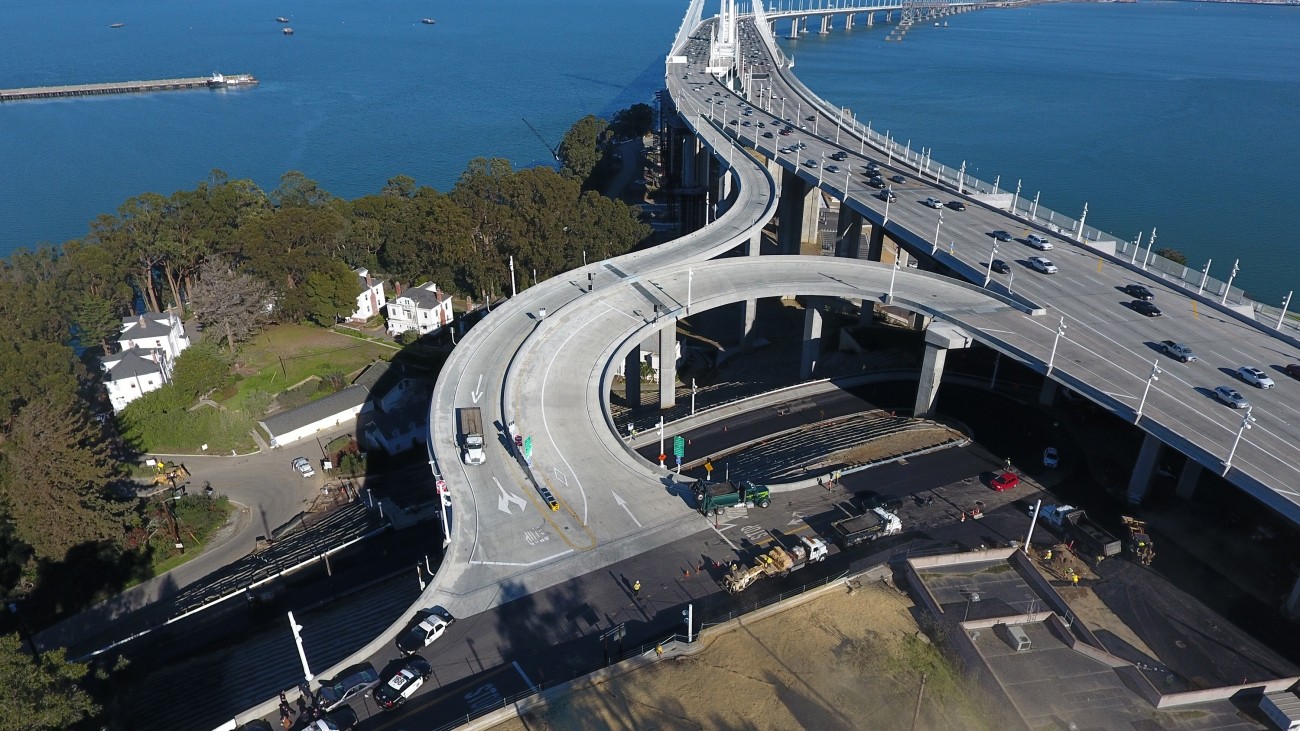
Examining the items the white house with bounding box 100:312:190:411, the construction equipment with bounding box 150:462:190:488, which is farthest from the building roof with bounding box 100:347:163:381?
the construction equipment with bounding box 150:462:190:488

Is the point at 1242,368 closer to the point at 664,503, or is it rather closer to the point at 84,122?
the point at 664,503

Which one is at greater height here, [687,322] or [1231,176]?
[1231,176]

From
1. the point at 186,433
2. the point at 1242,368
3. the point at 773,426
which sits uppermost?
the point at 1242,368

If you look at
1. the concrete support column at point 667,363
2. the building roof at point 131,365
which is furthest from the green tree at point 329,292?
the concrete support column at point 667,363

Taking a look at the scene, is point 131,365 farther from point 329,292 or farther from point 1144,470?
point 1144,470

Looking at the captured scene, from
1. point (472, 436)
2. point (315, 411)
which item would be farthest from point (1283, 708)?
point (315, 411)

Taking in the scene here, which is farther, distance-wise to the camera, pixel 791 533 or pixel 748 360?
pixel 748 360

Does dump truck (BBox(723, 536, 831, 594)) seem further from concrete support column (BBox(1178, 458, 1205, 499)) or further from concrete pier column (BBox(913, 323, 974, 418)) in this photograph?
concrete support column (BBox(1178, 458, 1205, 499))

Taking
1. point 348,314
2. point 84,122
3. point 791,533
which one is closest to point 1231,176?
point 791,533
